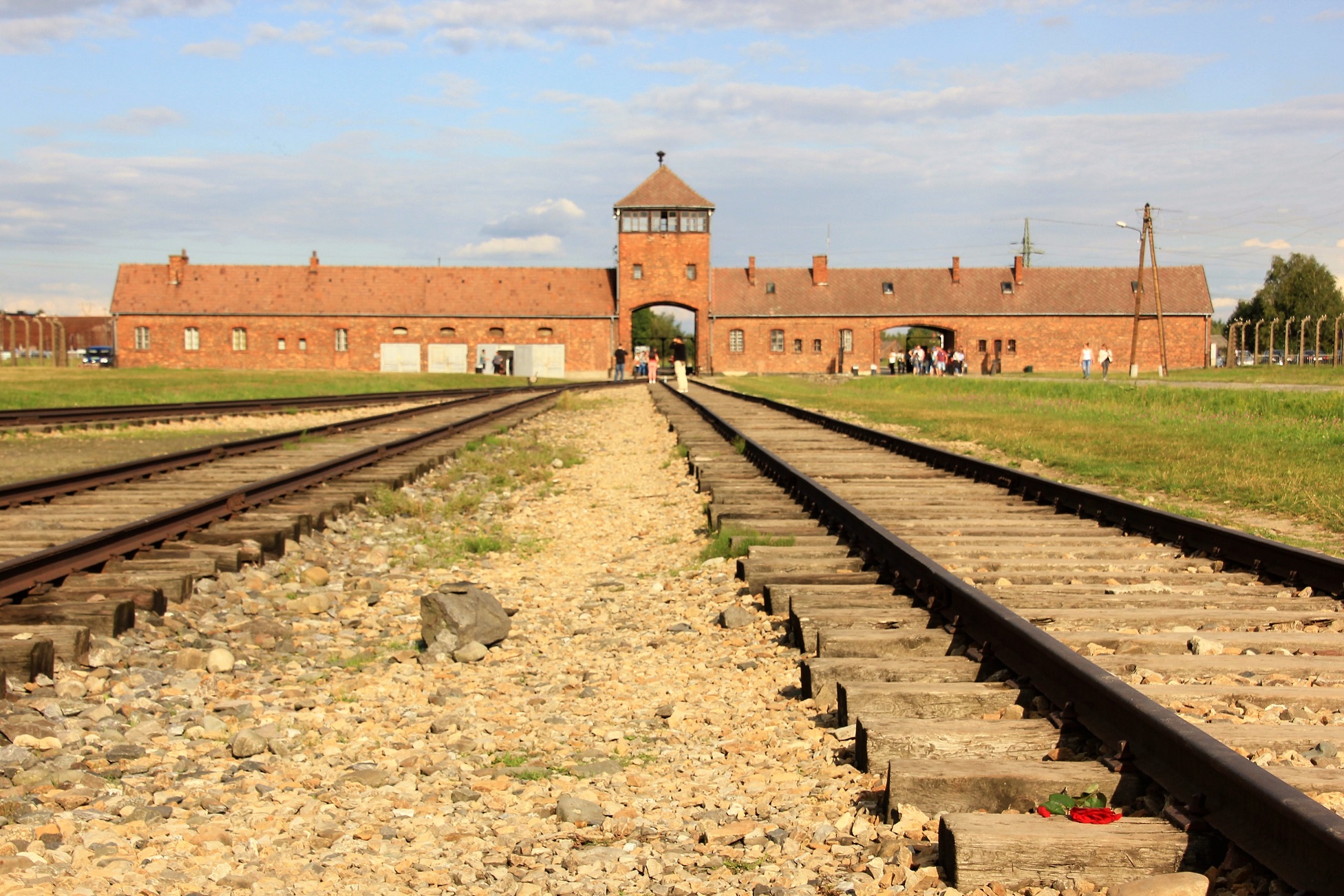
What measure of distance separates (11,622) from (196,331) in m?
67.8

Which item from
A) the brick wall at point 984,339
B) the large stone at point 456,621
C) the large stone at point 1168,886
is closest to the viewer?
the large stone at point 1168,886

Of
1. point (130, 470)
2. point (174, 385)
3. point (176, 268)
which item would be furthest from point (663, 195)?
point (130, 470)

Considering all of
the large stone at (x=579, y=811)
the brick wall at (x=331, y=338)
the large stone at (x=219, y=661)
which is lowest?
the large stone at (x=579, y=811)

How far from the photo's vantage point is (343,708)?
449cm

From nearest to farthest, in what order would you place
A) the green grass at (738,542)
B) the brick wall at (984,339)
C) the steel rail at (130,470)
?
the green grass at (738,542), the steel rail at (130,470), the brick wall at (984,339)

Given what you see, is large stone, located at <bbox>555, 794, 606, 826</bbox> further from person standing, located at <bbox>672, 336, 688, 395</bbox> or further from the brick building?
the brick building

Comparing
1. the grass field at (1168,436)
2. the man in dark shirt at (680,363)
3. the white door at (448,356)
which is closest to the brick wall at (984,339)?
the white door at (448,356)

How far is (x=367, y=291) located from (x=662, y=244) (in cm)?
1770

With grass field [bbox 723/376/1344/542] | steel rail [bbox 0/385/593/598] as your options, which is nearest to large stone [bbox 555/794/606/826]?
steel rail [bbox 0/385/593/598]

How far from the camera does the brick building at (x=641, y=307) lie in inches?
2630

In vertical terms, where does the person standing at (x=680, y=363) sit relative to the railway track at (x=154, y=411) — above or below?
above

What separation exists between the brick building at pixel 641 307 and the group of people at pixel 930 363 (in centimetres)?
203

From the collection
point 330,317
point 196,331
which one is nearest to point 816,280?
point 330,317

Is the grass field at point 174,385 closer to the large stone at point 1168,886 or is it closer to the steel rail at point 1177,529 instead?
the steel rail at point 1177,529
